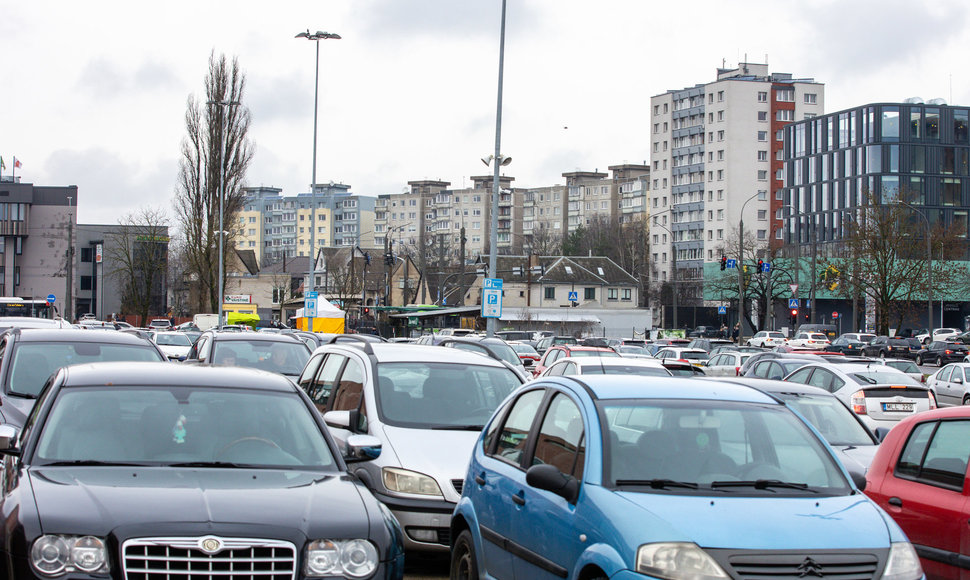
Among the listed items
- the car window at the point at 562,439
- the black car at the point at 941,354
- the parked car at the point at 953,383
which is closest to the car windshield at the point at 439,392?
the car window at the point at 562,439

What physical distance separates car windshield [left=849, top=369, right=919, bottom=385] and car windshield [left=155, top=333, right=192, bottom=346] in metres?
23.0

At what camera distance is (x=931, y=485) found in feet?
22.3

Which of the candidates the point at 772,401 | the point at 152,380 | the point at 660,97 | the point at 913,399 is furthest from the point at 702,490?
the point at 660,97

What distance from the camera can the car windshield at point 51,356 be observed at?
11.4 m

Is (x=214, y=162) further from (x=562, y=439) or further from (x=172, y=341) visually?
(x=562, y=439)

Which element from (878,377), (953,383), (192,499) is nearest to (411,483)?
(192,499)

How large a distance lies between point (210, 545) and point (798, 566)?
2519 mm

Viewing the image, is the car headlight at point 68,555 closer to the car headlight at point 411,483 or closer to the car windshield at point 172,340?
the car headlight at point 411,483

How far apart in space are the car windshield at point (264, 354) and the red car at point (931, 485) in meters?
10.4

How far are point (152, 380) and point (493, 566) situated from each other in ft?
7.36

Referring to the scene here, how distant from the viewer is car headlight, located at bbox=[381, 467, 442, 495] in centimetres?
841

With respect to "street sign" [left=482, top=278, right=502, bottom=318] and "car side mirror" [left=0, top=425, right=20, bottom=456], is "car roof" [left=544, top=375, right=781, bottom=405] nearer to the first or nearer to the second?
"car side mirror" [left=0, top=425, right=20, bottom=456]

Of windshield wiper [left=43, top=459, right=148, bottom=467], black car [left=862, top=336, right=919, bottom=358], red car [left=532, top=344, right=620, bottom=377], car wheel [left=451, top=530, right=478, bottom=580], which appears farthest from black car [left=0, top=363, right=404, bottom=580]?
black car [left=862, top=336, right=919, bottom=358]

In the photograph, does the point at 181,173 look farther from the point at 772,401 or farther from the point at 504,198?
the point at 504,198
